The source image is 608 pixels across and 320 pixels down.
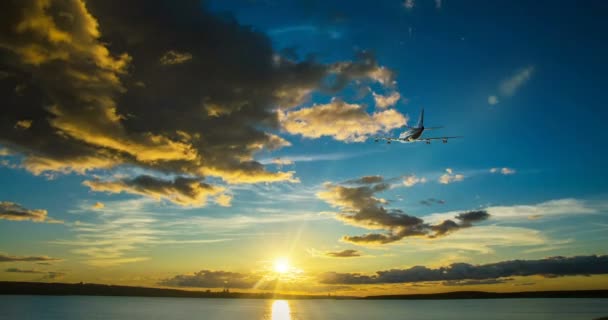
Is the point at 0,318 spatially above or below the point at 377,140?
below

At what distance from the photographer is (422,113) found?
119m

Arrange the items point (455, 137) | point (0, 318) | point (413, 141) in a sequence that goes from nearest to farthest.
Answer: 1. point (455, 137)
2. point (413, 141)
3. point (0, 318)

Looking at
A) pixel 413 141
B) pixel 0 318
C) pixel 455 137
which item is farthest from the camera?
pixel 0 318

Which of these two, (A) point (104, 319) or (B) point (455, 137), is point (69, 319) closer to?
(A) point (104, 319)

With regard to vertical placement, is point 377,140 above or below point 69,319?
above

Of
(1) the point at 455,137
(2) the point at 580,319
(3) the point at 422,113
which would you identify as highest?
(3) the point at 422,113

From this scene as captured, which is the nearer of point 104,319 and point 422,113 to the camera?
point 422,113

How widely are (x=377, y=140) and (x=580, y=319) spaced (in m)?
165

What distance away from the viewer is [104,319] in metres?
200

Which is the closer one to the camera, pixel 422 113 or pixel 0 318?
pixel 422 113

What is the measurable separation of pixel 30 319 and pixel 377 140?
18309 cm

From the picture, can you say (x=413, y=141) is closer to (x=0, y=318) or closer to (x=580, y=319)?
(x=580, y=319)

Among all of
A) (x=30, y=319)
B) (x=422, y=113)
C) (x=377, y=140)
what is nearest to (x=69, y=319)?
(x=30, y=319)

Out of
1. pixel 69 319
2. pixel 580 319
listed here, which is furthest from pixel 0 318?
pixel 580 319
